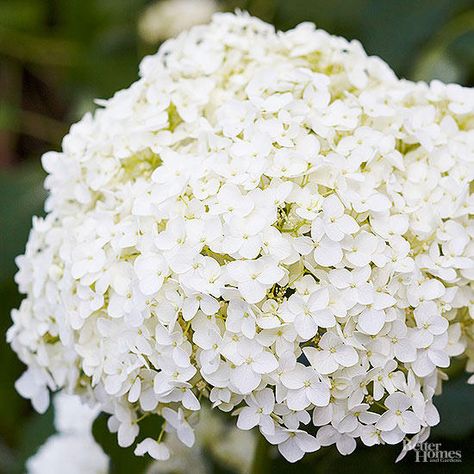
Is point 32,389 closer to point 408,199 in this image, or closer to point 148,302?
point 148,302

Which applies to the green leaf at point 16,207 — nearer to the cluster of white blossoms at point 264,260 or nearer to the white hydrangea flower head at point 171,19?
the white hydrangea flower head at point 171,19

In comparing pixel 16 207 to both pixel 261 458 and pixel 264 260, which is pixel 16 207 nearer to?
pixel 261 458

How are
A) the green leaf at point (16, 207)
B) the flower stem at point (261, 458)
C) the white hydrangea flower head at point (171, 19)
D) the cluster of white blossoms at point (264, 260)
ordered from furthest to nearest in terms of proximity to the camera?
the white hydrangea flower head at point (171, 19) → the green leaf at point (16, 207) → the flower stem at point (261, 458) → the cluster of white blossoms at point (264, 260)

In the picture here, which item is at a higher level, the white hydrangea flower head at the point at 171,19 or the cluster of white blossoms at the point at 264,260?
the white hydrangea flower head at the point at 171,19

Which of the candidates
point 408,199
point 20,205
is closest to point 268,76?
point 408,199

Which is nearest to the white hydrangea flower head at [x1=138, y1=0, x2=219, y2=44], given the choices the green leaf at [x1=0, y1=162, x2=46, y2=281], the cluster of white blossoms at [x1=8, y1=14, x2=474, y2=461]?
the green leaf at [x1=0, y1=162, x2=46, y2=281]

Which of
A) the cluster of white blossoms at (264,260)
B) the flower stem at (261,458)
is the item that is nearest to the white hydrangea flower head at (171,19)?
the cluster of white blossoms at (264,260)
